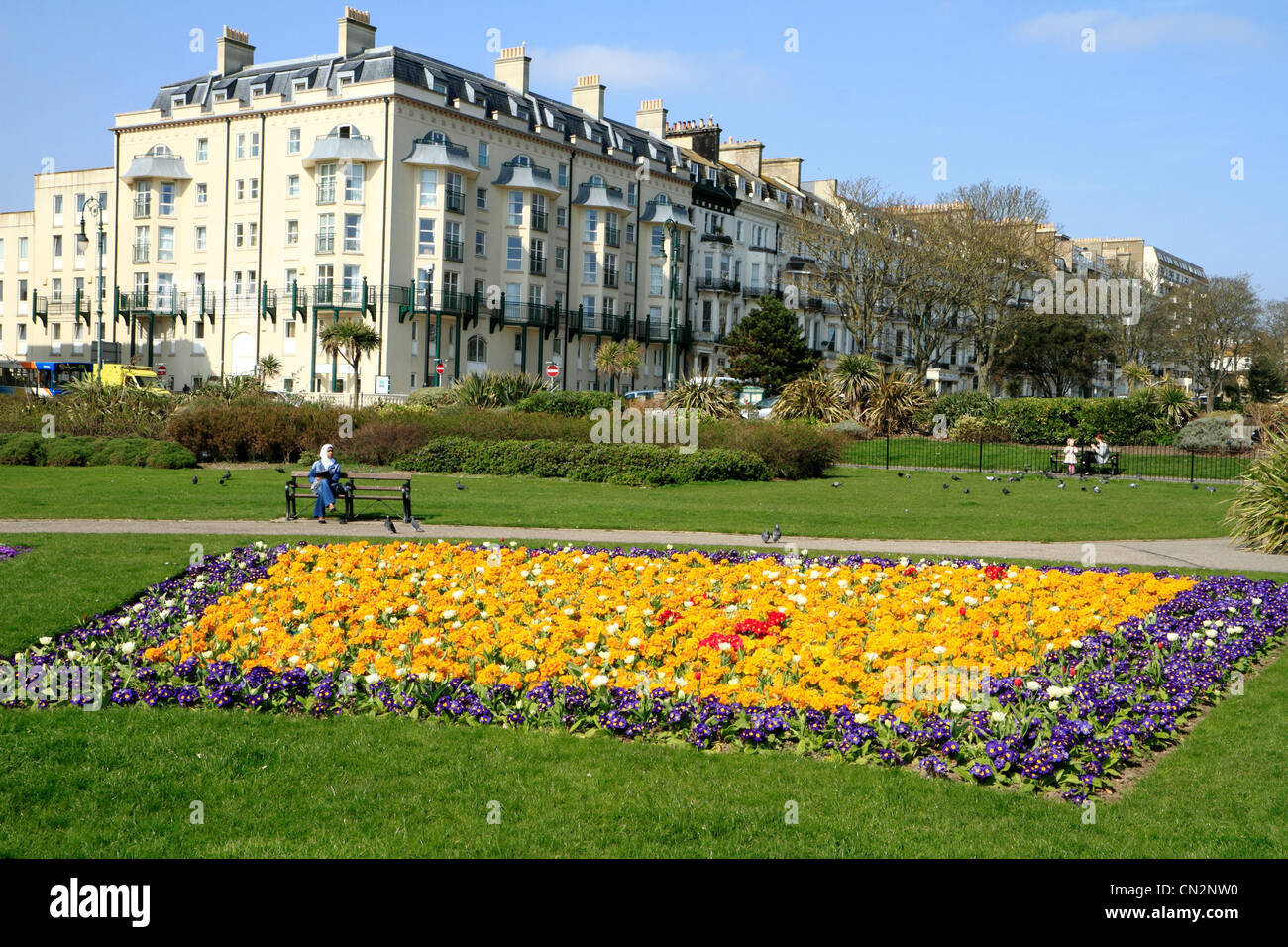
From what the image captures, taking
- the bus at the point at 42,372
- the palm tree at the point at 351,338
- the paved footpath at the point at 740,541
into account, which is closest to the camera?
the paved footpath at the point at 740,541

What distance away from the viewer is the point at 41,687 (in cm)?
798

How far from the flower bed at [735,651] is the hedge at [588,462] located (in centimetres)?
1369

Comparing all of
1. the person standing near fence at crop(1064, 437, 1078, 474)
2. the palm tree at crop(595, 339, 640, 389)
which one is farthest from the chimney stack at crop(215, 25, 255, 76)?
the person standing near fence at crop(1064, 437, 1078, 474)

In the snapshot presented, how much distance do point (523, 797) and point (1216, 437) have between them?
130ft

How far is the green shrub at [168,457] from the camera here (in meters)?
27.1

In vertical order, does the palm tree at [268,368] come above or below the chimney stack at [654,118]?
below

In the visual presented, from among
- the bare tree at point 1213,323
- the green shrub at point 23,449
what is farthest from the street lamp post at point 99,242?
the bare tree at point 1213,323

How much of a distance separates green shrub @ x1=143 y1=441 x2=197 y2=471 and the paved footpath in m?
10.8

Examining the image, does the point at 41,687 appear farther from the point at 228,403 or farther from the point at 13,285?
the point at 13,285

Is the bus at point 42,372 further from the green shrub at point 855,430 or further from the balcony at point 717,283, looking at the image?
the green shrub at point 855,430

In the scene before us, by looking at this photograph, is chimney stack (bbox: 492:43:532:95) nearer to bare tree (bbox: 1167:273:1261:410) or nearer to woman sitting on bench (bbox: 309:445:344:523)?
bare tree (bbox: 1167:273:1261:410)

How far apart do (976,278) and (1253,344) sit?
26.1 m

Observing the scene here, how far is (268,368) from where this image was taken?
5306 centimetres

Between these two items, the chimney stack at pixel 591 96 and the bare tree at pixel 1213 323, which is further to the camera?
the bare tree at pixel 1213 323
